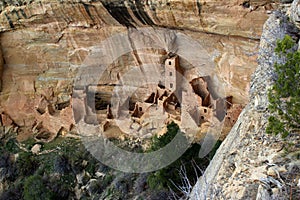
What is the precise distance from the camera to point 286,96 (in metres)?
5.18

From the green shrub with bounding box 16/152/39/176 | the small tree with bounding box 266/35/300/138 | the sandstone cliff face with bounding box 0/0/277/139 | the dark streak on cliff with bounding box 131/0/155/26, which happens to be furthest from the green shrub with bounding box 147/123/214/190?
the green shrub with bounding box 16/152/39/176

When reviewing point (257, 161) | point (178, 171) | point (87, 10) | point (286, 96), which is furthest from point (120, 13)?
point (257, 161)

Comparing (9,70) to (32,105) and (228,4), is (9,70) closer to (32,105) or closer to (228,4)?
(32,105)

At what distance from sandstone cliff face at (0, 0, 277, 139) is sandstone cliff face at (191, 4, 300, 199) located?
1728mm

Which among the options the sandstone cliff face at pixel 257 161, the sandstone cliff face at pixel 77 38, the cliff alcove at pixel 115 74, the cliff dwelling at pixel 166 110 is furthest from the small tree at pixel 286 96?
the cliff dwelling at pixel 166 110

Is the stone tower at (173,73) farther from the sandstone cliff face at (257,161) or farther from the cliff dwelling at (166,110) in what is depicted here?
the sandstone cliff face at (257,161)

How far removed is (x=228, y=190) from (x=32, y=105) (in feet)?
37.3

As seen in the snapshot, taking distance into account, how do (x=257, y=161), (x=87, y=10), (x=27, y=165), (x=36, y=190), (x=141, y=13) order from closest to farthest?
1. (x=257, y=161)
2. (x=141, y=13)
3. (x=87, y=10)
4. (x=36, y=190)
5. (x=27, y=165)

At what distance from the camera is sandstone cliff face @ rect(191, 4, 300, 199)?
13.8 ft

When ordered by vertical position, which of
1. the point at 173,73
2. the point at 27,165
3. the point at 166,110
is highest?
the point at 173,73

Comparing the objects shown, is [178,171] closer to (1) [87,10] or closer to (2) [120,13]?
(2) [120,13]

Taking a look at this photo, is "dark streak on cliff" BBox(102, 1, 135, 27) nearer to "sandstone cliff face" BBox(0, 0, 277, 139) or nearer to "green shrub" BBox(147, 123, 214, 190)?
"sandstone cliff face" BBox(0, 0, 277, 139)

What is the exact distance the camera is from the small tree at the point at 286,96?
4883 mm

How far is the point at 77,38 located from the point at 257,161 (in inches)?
369
